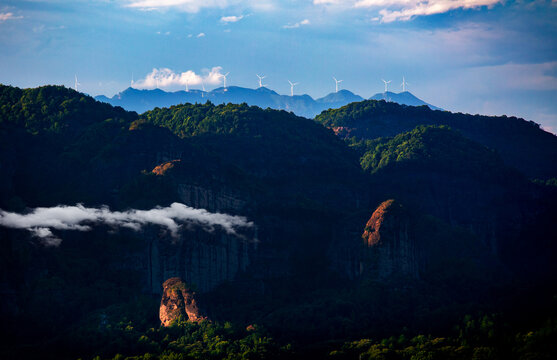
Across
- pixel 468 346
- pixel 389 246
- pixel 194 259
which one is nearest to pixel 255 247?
pixel 194 259

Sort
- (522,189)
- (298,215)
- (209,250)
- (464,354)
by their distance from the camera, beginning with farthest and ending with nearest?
(522,189)
(298,215)
(209,250)
(464,354)

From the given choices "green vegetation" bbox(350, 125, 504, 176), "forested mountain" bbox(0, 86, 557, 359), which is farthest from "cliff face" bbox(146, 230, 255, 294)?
"green vegetation" bbox(350, 125, 504, 176)

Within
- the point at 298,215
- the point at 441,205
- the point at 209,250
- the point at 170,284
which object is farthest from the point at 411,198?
the point at 170,284

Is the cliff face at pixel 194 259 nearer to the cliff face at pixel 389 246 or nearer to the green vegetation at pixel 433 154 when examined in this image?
the cliff face at pixel 389 246

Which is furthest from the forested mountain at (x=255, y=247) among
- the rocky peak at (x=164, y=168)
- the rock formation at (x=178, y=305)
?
the rocky peak at (x=164, y=168)

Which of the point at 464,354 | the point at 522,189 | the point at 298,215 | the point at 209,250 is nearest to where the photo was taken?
the point at 464,354

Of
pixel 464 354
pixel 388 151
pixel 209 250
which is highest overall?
pixel 388 151

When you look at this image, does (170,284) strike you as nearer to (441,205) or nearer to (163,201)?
(163,201)

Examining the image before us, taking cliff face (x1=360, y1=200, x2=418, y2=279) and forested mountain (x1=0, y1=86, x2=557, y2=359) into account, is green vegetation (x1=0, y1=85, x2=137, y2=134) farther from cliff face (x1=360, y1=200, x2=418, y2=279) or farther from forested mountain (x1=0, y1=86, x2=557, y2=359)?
cliff face (x1=360, y1=200, x2=418, y2=279)
